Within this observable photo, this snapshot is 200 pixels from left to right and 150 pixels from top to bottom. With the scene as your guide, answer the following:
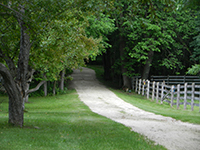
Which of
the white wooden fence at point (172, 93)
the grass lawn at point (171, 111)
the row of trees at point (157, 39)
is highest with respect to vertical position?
the row of trees at point (157, 39)

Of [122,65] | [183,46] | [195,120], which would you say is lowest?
[195,120]

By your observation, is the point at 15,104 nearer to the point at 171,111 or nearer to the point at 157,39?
the point at 171,111

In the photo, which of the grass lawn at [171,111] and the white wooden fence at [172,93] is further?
the white wooden fence at [172,93]

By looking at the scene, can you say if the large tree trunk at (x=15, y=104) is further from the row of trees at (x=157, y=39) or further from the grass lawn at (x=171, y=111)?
the row of trees at (x=157, y=39)

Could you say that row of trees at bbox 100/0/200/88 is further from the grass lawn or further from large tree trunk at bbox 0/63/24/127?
large tree trunk at bbox 0/63/24/127

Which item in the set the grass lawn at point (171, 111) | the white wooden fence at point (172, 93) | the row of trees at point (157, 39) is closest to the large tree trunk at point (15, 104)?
the grass lawn at point (171, 111)

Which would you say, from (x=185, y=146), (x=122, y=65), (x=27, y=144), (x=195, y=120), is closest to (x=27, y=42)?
(x=27, y=144)

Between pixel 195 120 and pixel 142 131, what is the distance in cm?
382

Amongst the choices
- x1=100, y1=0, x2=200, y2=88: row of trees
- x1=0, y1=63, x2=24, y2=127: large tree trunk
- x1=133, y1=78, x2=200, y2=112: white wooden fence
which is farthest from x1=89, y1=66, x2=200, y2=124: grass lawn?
x1=0, y1=63, x2=24, y2=127: large tree trunk

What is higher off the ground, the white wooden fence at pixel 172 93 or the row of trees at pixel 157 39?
the row of trees at pixel 157 39

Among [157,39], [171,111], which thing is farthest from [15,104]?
[157,39]

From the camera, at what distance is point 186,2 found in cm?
675

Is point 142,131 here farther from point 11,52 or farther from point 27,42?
point 11,52

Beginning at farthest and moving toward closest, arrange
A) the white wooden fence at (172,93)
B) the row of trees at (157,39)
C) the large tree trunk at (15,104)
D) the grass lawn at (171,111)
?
the row of trees at (157,39), the white wooden fence at (172,93), the grass lawn at (171,111), the large tree trunk at (15,104)
